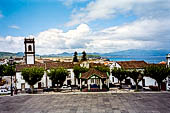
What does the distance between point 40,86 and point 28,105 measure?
24707 mm

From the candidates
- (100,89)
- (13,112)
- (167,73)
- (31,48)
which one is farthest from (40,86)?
(167,73)

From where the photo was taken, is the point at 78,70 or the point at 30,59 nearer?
the point at 78,70

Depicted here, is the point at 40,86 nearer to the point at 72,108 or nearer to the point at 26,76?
the point at 26,76

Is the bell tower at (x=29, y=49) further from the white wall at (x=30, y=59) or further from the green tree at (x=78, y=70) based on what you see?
the green tree at (x=78, y=70)

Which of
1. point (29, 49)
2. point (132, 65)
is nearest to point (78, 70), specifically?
point (132, 65)

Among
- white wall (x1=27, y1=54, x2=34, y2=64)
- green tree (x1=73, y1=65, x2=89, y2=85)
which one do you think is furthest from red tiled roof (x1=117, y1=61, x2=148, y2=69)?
white wall (x1=27, y1=54, x2=34, y2=64)

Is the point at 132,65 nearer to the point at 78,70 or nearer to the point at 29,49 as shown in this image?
the point at 78,70

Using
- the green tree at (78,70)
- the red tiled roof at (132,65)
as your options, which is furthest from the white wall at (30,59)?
the red tiled roof at (132,65)

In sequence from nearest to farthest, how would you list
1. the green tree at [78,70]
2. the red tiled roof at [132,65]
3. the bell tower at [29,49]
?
the green tree at [78,70] < the red tiled roof at [132,65] < the bell tower at [29,49]

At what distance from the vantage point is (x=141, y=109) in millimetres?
21625

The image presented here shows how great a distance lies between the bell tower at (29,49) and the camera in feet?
177

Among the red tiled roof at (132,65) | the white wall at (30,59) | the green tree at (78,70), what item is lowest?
the green tree at (78,70)

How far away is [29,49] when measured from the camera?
54.1 meters

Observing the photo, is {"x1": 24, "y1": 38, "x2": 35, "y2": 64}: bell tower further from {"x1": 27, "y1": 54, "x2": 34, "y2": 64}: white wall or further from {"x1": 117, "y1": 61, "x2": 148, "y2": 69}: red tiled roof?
{"x1": 117, "y1": 61, "x2": 148, "y2": 69}: red tiled roof
